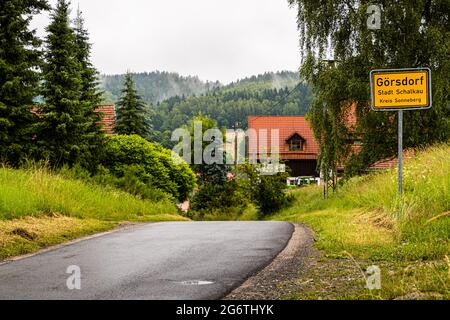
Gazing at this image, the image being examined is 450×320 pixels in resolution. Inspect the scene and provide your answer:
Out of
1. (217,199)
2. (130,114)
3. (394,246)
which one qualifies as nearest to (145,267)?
(394,246)

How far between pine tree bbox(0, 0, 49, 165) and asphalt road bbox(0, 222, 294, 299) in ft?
39.0

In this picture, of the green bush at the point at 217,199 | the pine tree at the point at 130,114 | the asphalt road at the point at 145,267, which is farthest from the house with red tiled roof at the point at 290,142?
the asphalt road at the point at 145,267

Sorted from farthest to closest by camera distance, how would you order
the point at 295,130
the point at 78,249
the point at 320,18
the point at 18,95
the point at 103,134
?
1. the point at 295,130
2. the point at 103,134
3. the point at 320,18
4. the point at 18,95
5. the point at 78,249

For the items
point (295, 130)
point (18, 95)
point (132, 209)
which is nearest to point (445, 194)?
point (132, 209)

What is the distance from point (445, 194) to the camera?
Answer: 993cm

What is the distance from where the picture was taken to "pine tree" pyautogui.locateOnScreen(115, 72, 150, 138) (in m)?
45.2

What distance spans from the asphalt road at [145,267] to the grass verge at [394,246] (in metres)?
0.98

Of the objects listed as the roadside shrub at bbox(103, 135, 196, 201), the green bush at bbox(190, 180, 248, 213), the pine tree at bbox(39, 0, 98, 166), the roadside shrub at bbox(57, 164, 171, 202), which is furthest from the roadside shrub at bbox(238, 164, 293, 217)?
the pine tree at bbox(39, 0, 98, 166)

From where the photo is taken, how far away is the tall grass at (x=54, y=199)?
11969mm

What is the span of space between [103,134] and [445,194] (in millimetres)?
20365

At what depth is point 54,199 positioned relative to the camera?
13.7 m

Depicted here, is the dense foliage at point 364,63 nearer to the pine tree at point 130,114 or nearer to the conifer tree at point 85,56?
the conifer tree at point 85,56
